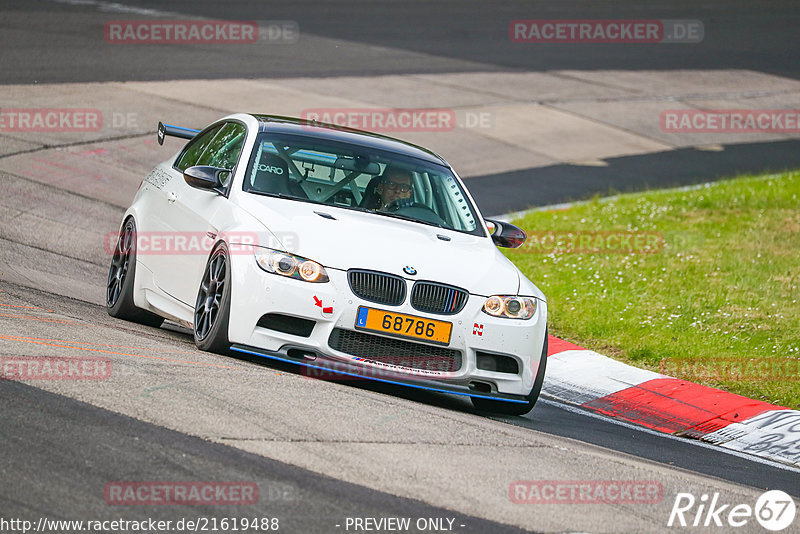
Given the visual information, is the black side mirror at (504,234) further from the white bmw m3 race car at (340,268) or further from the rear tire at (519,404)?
the rear tire at (519,404)

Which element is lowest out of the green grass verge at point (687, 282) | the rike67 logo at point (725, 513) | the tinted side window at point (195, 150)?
the rike67 logo at point (725, 513)

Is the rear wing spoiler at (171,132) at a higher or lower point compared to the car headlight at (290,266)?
higher

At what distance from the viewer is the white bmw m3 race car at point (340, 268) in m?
7.07

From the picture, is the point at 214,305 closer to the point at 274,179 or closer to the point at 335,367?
the point at 335,367

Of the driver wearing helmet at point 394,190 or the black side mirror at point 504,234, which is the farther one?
the black side mirror at point 504,234

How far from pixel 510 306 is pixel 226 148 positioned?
259 centimetres

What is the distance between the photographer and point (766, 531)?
5.50m

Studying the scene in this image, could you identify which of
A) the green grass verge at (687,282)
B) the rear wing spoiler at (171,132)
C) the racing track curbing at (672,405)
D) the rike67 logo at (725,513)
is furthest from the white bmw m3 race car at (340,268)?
the green grass verge at (687,282)

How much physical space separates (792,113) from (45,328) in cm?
2109

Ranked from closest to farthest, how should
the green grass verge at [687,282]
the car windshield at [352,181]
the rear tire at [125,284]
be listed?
the car windshield at [352,181], the rear tire at [125,284], the green grass verge at [687,282]

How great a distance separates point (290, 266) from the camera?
280 inches

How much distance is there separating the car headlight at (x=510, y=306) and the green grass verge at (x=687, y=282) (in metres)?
2.61

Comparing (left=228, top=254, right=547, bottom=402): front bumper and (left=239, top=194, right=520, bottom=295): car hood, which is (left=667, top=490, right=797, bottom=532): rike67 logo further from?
(left=239, top=194, right=520, bottom=295): car hood

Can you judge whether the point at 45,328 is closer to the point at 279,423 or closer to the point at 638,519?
the point at 279,423
